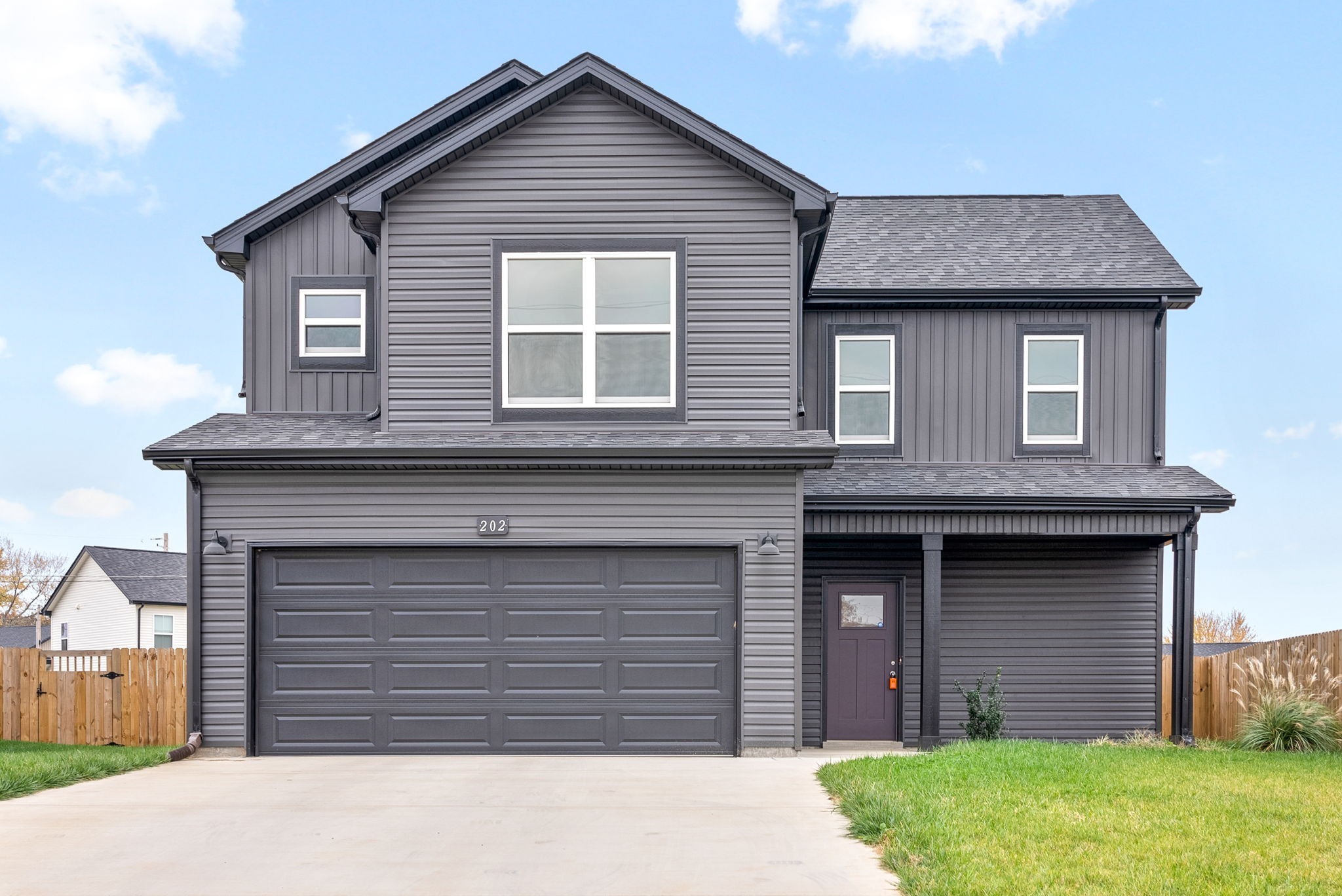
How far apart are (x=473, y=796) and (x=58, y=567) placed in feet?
207

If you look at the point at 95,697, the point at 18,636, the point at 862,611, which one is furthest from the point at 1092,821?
the point at 18,636

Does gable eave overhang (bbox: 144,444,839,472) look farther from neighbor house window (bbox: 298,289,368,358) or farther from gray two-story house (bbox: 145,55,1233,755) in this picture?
neighbor house window (bbox: 298,289,368,358)

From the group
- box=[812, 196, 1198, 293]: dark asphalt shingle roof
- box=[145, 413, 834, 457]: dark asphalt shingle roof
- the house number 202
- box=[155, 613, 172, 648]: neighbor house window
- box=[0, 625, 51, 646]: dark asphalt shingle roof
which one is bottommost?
box=[0, 625, 51, 646]: dark asphalt shingle roof

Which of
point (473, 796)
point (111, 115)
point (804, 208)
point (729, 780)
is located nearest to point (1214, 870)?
point (729, 780)

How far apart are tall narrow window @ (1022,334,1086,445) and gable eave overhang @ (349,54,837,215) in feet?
14.0

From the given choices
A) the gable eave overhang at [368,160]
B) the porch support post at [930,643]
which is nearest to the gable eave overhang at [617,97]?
the gable eave overhang at [368,160]

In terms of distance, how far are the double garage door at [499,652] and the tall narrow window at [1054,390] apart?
5205mm

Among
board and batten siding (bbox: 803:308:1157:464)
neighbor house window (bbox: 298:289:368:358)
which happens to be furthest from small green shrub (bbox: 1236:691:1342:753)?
neighbor house window (bbox: 298:289:368:358)

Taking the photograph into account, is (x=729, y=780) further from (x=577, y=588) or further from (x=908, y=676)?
(x=908, y=676)

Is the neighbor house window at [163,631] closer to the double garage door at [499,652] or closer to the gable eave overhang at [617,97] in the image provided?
the double garage door at [499,652]

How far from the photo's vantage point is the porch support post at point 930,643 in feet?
42.0

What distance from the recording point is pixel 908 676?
14.2m

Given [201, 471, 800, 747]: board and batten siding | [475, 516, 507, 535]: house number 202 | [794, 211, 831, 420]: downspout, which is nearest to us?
[201, 471, 800, 747]: board and batten siding

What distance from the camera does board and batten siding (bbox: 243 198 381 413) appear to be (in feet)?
44.0
